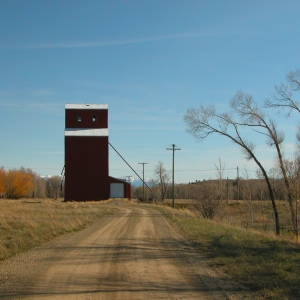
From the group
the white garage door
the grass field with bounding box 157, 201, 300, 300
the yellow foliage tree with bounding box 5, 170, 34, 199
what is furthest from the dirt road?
the yellow foliage tree with bounding box 5, 170, 34, 199

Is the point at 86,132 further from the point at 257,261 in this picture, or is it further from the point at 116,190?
the point at 257,261

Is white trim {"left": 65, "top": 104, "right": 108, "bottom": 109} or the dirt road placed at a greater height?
white trim {"left": 65, "top": 104, "right": 108, "bottom": 109}

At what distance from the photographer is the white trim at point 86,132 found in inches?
2062

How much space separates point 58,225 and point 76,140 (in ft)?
111

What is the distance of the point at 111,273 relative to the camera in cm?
852

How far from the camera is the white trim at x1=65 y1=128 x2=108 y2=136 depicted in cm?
5238

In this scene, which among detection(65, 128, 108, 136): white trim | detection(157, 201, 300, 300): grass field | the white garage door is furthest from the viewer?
the white garage door

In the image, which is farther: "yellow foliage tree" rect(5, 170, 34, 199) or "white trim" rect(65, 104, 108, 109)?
"yellow foliage tree" rect(5, 170, 34, 199)

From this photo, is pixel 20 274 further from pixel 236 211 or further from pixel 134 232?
pixel 236 211

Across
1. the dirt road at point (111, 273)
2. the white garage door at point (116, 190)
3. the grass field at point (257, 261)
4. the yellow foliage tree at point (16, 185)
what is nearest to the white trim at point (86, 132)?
the white garage door at point (116, 190)

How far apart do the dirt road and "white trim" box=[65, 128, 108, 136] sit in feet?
131

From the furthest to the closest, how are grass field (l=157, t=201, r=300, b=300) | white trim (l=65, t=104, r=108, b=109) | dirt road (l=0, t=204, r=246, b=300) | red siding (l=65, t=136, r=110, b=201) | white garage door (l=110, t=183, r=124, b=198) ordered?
white trim (l=65, t=104, r=108, b=109) → white garage door (l=110, t=183, r=124, b=198) → red siding (l=65, t=136, r=110, b=201) → grass field (l=157, t=201, r=300, b=300) → dirt road (l=0, t=204, r=246, b=300)

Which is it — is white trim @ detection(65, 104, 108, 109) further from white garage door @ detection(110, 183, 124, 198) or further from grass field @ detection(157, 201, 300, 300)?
grass field @ detection(157, 201, 300, 300)

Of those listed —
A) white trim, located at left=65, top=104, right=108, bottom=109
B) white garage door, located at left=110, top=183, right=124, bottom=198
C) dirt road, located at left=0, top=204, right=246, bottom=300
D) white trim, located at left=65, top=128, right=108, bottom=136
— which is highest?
white trim, located at left=65, top=104, right=108, bottom=109
